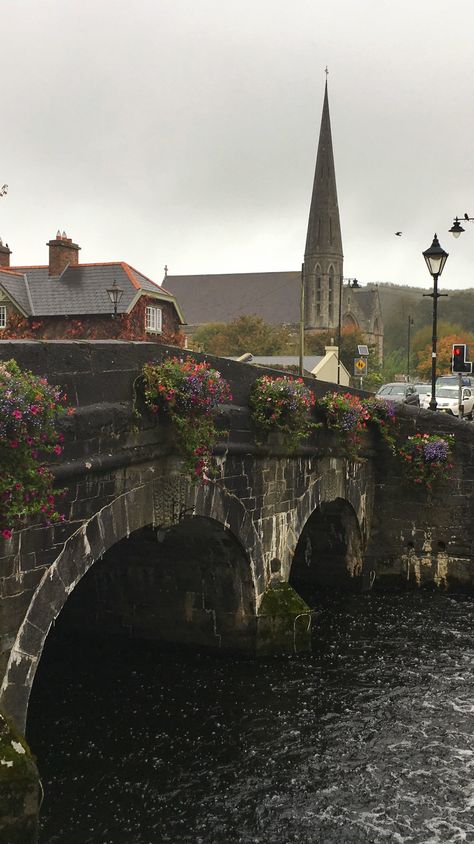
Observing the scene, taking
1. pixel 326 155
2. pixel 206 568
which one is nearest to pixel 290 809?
pixel 206 568

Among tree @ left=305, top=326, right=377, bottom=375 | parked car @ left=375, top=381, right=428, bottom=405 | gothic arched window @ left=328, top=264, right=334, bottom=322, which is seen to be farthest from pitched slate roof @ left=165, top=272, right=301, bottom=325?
parked car @ left=375, top=381, right=428, bottom=405

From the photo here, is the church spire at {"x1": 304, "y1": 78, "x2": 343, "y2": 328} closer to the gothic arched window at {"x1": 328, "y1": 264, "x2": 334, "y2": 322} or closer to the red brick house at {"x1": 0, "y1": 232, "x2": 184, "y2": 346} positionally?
the gothic arched window at {"x1": 328, "y1": 264, "x2": 334, "y2": 322}

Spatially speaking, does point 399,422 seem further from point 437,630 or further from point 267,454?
point 267,454

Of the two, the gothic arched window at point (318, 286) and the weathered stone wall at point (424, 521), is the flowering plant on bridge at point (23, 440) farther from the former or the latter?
the gothic arched window at point (318, 286)

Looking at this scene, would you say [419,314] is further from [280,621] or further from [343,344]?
[280,621]

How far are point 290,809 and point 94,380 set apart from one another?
15.5 feet

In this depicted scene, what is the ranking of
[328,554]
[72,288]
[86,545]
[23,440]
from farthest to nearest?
[72,288]
[328,554]
[86,545]
[23,440]

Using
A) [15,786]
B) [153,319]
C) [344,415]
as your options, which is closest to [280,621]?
[344,415]

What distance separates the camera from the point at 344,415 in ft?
45.5

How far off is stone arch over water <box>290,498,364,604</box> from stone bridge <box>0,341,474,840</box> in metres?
0.03

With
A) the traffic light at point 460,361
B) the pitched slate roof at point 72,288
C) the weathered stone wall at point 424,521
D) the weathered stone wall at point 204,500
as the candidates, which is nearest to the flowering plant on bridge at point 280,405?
the weathered stone wall at point 204,500

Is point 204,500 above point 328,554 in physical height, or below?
above

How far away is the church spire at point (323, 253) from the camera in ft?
277

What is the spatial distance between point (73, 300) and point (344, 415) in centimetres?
1829
